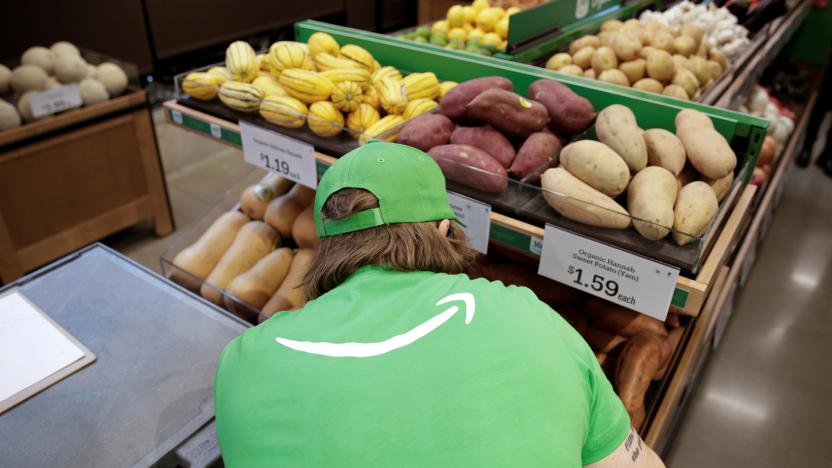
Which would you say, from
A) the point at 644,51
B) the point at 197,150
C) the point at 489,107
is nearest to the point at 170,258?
the point at 489,107

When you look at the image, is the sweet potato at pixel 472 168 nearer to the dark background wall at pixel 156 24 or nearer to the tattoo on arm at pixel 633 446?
the tattoo on arm at pixel 633 446

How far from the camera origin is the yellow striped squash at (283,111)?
173cm

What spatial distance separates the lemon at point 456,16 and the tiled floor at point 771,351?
1.24 meters

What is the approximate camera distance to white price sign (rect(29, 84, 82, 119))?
104 inches

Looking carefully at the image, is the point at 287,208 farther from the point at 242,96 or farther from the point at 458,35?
the point at 458,35

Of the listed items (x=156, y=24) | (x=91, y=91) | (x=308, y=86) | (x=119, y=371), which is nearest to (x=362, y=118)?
(x=308, y=86)

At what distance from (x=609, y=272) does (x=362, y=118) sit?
907 mm

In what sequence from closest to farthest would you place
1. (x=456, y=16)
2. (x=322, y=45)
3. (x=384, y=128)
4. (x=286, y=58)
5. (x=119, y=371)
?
(x=119, y=371) < (x=384, y=128) < (x=286, y=58) < (x=322, y=45) < (x=456, y=16)

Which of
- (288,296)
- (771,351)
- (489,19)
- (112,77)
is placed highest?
(489,19)

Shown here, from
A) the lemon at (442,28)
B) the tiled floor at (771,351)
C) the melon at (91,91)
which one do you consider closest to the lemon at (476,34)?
the lemon at (442,28)

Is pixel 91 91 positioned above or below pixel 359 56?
below

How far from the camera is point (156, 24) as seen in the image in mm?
4652

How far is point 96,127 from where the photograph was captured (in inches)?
113

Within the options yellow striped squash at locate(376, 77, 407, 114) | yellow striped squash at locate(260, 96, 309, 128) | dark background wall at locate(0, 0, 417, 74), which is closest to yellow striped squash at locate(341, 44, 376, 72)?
yellow striped squash at locate(376, 77, 407, 114)
